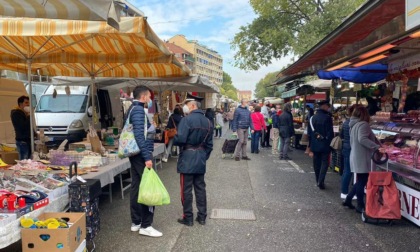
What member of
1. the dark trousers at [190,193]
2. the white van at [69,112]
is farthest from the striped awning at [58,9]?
the white van at [69,112]

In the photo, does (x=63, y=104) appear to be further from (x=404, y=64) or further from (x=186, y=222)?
(x=404, y=64)

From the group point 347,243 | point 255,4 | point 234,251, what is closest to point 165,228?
point 234,251

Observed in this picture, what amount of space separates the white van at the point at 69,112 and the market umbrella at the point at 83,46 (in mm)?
1728

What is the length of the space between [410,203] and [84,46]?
6050mm

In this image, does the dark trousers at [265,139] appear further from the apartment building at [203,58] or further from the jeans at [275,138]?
the apartment building at [203,58]

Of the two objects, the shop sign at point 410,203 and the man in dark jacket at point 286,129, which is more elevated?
the man in dark jacket at point 286,129

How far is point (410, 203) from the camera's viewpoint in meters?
4.83

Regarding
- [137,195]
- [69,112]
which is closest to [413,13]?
[137,195]

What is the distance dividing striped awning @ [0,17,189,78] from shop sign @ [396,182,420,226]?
14.0 feet

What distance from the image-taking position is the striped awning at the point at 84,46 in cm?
405

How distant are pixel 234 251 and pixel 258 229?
79cm

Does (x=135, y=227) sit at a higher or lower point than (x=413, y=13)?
lower

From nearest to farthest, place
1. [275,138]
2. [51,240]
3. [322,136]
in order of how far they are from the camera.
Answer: [51,240]
[322,136]
[275,138]

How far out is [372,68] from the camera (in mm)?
8492
